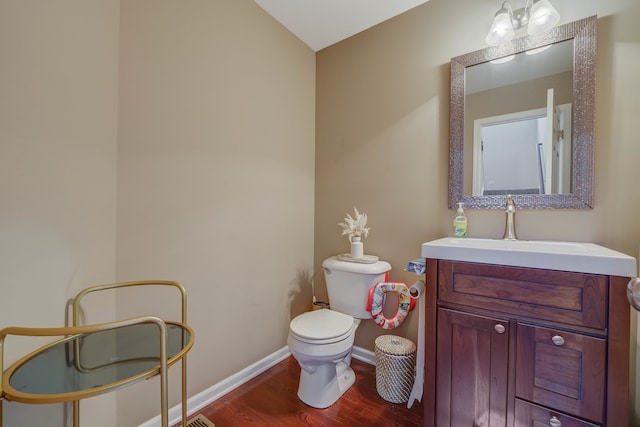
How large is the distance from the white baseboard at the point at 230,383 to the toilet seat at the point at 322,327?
487 millimetres

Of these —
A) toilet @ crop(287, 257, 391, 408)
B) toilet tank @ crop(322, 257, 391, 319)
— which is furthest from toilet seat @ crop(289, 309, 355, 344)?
toilet tank @ crop(322, 257, 391, 319)

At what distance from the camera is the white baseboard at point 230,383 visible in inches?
52.3

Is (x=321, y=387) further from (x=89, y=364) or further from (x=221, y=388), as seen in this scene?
(x=89, y=364)

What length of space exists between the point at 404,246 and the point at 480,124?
861 millimetres

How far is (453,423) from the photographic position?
3.73 ft

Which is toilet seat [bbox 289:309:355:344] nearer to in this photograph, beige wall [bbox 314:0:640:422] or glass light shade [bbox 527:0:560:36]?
beige wall [bbox 314:0:640:422]

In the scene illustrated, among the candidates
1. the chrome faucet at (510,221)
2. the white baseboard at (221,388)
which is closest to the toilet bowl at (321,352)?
the white baseboard at (221,388)

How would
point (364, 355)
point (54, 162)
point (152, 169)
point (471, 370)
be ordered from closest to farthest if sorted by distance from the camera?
point (54, 162) → point (471, 370) → point (152, 169) → point (364, 355)

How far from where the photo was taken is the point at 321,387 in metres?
1.48

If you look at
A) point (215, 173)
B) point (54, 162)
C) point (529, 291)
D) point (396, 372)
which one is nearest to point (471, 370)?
point (529, 291)

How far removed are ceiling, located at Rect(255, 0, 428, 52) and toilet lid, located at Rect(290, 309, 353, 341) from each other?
6.54 ft

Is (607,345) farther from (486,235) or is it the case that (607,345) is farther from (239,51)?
(239,51)

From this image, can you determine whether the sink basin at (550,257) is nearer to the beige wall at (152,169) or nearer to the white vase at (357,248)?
the white vase at (357,248)

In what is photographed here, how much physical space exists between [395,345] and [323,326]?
0.48 metres
